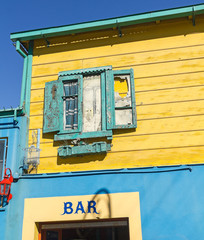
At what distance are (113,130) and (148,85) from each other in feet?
4.83

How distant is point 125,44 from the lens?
7629 millimetres

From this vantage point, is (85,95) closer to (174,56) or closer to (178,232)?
(174,56)

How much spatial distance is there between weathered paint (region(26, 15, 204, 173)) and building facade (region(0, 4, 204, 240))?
0.02m

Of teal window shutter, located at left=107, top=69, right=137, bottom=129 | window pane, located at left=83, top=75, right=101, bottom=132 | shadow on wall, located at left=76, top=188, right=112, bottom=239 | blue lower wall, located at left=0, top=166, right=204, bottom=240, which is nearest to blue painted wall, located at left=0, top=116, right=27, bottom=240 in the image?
blue lower wall, located at left=0, top=166, right=204, bottom=240

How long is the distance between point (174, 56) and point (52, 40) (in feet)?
11.6

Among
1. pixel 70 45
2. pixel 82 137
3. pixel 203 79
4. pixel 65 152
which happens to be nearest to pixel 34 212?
pixel 65 152

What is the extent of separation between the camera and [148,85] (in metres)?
7.13

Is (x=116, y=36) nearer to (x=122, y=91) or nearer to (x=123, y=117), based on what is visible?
(x=122, y=91)

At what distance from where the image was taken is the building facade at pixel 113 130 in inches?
243

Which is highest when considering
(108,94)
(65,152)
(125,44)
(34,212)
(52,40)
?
(52,40)

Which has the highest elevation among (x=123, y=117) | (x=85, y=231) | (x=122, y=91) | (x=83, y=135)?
(x=122, y=91)

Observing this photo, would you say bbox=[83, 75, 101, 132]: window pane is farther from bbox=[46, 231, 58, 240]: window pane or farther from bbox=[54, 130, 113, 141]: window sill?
bbox=[46, 231, 58, 240]: window pane

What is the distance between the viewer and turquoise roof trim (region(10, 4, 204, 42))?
7.12 meters

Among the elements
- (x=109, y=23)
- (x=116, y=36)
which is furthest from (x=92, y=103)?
(x=109, y=23)
